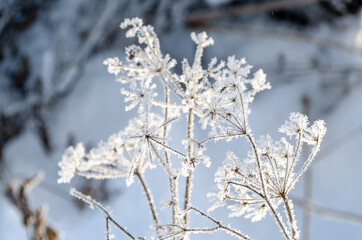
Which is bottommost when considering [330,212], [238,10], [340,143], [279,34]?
[330,212]

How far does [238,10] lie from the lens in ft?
5.00

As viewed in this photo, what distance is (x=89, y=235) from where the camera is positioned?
1146 millimetres

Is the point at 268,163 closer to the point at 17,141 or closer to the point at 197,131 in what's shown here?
the point at 197,131

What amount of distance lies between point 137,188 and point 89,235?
200 millimetres

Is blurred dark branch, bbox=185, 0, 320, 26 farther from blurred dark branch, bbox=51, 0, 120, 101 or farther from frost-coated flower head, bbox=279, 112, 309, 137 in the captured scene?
frost-coated flower head, bbox=279, 112, 309, 137

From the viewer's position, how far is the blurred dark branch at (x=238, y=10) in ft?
4.81

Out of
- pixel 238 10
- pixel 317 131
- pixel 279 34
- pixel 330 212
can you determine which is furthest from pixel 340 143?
pixel 317 131

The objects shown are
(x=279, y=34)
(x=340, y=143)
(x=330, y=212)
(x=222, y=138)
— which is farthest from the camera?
(x=279, y=34)

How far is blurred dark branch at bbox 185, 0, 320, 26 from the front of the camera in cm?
147

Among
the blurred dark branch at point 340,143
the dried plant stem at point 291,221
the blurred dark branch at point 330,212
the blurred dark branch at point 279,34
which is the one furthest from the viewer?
the blurred dark branch at point 279,34

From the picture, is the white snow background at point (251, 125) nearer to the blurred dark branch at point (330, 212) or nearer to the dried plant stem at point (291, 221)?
the blurred dark branch at point (330, 212)

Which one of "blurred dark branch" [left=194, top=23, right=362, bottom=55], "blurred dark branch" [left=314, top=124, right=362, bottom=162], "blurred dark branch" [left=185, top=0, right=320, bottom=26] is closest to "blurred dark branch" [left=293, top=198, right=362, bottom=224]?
"blurred dark branch" [left=314, top=124, right=362, bottom=162]

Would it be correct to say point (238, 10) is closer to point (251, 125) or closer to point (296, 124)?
point (251, 125)

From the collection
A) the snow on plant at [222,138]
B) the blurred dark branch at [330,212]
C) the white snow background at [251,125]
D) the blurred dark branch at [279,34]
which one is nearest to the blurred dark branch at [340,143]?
the white snow background at [251,125]
